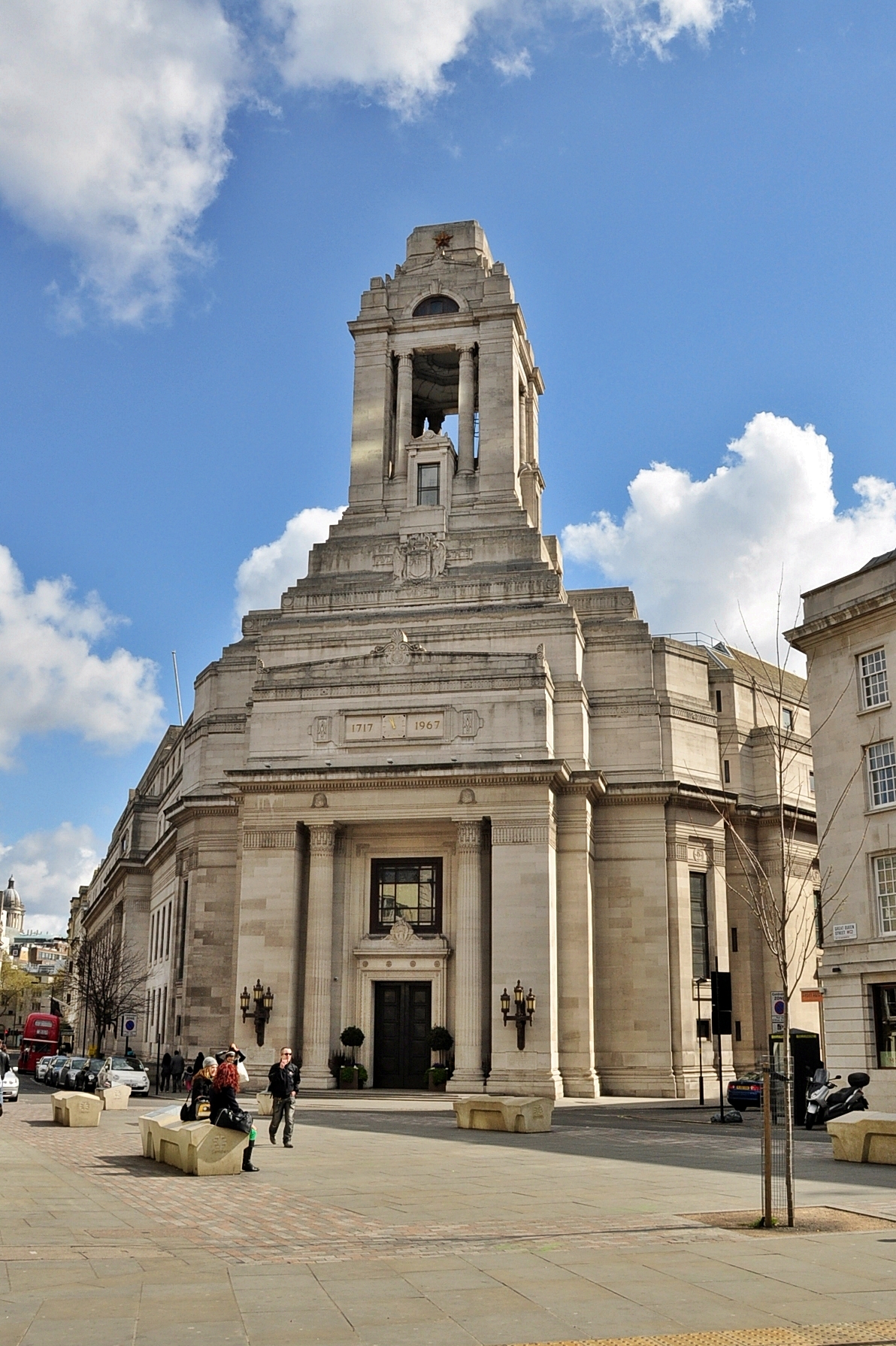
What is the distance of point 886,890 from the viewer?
34562mm

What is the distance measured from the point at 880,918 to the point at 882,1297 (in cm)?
2473

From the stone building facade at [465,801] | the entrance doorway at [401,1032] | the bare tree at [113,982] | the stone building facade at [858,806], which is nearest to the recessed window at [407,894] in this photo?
the stone building facade at [465,801]

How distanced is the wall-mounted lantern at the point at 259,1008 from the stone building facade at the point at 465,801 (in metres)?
0.23

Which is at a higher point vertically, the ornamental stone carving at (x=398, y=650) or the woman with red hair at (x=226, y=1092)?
the ornamental stone carving at (x=398, y=650)

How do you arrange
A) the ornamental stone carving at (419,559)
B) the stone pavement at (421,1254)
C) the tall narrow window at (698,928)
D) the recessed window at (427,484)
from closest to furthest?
1. the stone pavement at (421,1254)
2. the tall narrow window at (698,928)
3. the ornamental stone carving at (419,559)
4. the recessed window at (427,484)

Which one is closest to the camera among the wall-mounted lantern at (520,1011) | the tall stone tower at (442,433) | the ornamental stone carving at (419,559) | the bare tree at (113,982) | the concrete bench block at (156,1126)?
the concrete bench block at (156,1126)

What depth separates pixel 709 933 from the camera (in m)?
52.0

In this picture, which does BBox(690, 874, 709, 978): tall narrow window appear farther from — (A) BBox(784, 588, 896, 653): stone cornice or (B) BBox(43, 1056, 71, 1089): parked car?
(B) BBox(43, 1056, 71, 1089): parked car

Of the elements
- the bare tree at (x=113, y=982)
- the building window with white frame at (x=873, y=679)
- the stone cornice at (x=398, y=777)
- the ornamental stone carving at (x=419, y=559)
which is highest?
the ornamental stone carving at (x=419, y=559)

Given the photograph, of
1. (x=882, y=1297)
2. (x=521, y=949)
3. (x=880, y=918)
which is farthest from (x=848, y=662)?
(x=882, y=1297)

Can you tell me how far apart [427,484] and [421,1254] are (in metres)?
48.0

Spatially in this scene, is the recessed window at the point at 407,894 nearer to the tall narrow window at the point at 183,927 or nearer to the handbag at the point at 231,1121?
the tall narrow window at the point at 183,927

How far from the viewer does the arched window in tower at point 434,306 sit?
205ft

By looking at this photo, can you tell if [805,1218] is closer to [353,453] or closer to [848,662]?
[848,662]
